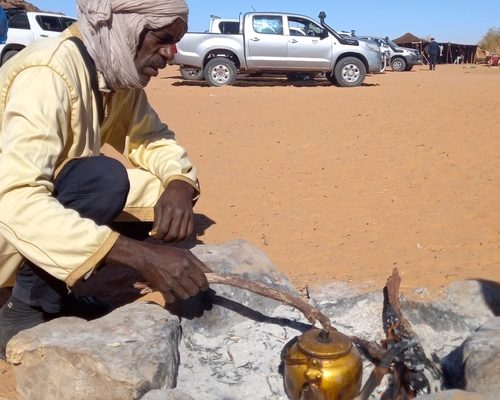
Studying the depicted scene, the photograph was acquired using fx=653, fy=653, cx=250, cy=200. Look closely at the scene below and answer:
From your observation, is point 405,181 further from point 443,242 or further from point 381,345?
point 381,345

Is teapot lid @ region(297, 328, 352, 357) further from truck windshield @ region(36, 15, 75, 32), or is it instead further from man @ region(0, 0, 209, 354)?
truck windshield @ region(36, 15, 75, 32)

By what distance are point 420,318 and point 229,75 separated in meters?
11.5

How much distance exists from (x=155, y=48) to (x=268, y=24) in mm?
11764

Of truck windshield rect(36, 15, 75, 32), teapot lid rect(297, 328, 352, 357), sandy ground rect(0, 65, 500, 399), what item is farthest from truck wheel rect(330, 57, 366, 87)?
teapot lid rect(297, 328, 352, 357)

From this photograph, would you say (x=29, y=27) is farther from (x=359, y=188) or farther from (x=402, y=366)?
(x=402, y=366)

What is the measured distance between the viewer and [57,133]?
2.33 metres

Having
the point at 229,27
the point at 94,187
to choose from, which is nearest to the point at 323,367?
the point at 94,187

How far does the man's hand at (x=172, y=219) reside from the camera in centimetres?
276

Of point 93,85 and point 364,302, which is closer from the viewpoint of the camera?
point 93,85

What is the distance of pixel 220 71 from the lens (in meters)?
13.7

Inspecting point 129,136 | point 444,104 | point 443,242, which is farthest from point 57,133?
point 444,104

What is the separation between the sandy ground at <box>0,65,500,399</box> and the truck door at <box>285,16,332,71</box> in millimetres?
5780

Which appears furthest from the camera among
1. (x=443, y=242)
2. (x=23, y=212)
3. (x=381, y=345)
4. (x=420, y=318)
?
(x=443, y=242)

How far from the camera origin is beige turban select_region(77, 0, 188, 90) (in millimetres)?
2447
